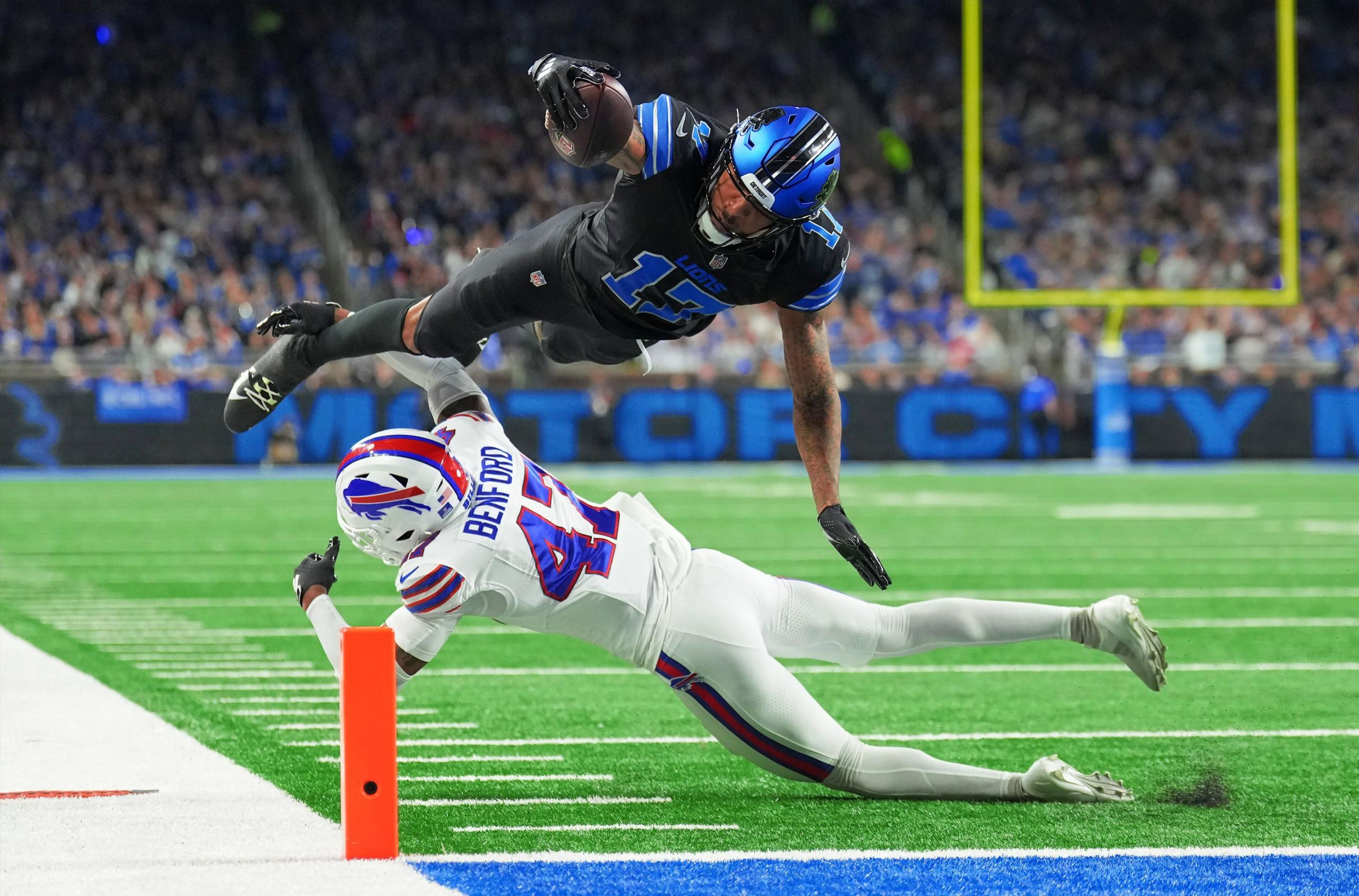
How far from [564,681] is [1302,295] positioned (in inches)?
746

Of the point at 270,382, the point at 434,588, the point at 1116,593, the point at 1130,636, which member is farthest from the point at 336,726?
the point at 1116,593

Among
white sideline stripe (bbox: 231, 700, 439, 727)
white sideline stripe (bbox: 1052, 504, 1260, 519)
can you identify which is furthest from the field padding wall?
white sideline stripe (bbox: 231, 700, 439, 727)

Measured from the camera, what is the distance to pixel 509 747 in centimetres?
523

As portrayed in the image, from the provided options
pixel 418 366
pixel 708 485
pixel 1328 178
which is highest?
pixel 1328 178

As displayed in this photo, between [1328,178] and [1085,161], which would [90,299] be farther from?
[1328,178]

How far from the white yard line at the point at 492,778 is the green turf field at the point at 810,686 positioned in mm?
24

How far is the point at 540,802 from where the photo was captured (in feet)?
14.5

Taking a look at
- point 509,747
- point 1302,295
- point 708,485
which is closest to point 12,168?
point 708,485

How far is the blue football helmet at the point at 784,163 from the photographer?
4430 millimetres

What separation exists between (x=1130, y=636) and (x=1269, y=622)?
411cm

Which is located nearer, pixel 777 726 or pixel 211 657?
pixel 777 726

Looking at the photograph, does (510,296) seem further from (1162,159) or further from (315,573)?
(1162,159)

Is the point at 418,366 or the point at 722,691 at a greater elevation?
the point at 418,366

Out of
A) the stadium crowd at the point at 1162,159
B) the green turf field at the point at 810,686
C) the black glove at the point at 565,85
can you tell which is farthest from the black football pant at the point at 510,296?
the stadium crowd at the point at 1162,159
